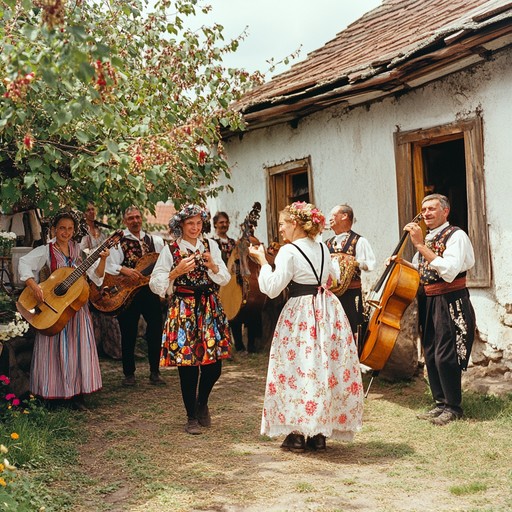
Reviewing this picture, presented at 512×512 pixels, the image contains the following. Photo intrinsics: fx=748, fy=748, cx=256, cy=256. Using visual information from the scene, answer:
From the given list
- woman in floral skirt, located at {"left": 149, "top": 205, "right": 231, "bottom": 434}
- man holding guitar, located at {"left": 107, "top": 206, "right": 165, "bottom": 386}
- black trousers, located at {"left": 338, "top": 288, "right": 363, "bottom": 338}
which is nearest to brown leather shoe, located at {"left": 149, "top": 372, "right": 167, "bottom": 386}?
man holding guitar, located at {"left": 107, "top": 206, "right": 165, "bottom": 386}

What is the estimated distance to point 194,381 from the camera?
5.92 meters

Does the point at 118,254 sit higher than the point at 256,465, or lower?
higher

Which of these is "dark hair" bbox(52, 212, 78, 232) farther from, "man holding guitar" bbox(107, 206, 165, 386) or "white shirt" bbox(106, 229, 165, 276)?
"man holding guitar" bbox(107, 206, 165, 386)

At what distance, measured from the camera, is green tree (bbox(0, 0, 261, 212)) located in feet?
11.6

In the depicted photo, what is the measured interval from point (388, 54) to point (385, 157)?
1.12 metres

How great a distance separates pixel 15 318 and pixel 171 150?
79.3 inches

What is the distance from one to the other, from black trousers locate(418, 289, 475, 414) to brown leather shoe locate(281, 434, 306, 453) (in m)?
1.36

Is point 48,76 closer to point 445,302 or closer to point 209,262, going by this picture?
point 209,262

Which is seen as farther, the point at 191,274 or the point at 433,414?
the point at 433,414

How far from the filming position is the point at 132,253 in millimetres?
7770

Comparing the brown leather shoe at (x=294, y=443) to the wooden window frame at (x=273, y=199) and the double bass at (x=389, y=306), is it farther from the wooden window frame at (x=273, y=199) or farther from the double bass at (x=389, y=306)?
the wooden window frame at (x=273, y=199)

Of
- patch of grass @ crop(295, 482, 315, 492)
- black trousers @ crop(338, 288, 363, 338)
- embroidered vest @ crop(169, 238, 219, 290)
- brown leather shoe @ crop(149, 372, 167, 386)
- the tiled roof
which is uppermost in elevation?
the tiled roof

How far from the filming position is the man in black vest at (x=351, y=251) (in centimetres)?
722

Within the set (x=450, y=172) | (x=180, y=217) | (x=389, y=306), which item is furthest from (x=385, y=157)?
(x=180, y=217)
